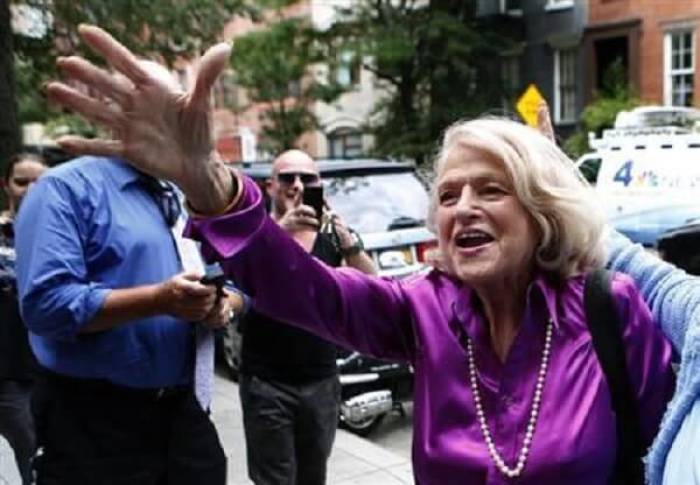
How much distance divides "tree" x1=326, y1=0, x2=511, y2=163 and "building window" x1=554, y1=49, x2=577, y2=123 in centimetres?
184

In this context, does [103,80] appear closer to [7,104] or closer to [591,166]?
[7,104]

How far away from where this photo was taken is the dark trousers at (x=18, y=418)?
398cm

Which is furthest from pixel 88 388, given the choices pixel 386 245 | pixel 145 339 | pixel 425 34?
pixel 425 34

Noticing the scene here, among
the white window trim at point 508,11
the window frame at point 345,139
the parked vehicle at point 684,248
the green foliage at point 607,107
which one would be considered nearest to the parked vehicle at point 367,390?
the parked vehicle at point 684,248

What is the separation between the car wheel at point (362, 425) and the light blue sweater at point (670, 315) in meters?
4.18

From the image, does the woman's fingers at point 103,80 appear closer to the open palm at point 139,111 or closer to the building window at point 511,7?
the open palm at point 139,111

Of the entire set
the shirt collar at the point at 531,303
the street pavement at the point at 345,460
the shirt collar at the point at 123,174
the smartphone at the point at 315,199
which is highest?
the shirt collar at the point at 123,174

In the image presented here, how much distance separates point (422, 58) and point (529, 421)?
23454mm

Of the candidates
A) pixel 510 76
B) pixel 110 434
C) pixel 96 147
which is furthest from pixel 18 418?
pixel 510 76

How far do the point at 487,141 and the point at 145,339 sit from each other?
1.29 meters

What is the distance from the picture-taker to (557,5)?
2681 centimetres

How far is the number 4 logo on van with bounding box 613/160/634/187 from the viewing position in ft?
43.8

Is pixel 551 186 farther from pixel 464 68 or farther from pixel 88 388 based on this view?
pixel 464 68

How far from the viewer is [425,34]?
2386cm
